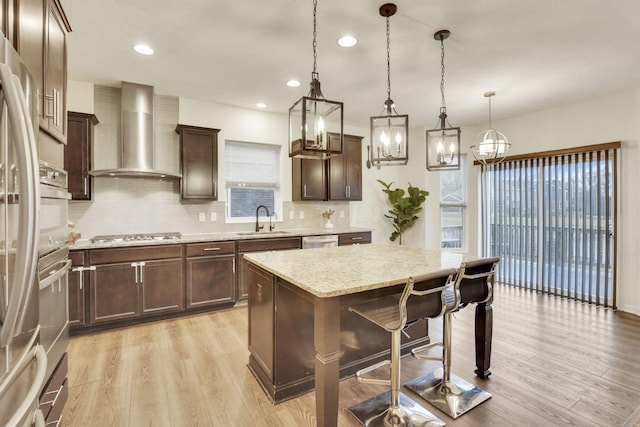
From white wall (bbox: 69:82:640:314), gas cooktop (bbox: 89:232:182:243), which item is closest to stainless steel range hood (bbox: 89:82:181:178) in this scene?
white wall (bbox: 69:82:640:314)

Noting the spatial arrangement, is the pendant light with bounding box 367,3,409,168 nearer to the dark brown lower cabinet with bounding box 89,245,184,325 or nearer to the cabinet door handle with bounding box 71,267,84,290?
the dark brown lower cabinet with bounding box 89,245,184,325

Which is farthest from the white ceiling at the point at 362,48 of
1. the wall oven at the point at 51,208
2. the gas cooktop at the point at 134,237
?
the gas cooktop at the point at 134,237

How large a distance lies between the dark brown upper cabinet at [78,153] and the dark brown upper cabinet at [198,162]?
972 mm

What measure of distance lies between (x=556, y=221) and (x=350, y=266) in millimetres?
4240

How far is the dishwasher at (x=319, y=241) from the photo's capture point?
4.43 metres

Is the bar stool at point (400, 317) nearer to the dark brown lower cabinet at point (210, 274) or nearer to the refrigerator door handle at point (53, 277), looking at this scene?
the refrigerator door handle at point (53, 277)

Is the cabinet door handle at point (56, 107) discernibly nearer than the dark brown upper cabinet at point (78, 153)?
Yes

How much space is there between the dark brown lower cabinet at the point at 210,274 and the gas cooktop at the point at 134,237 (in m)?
0.35

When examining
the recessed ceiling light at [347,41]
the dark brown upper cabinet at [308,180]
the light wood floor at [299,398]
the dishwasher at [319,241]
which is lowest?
the light wood floor at [299,398]

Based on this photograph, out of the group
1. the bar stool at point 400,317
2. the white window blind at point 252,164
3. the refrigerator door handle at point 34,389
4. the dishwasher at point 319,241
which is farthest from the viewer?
the white window blind at point 252,164

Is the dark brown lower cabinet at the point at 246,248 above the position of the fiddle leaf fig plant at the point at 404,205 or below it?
below

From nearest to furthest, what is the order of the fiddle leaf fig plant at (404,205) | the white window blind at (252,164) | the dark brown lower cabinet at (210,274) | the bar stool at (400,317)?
the bar stool at (400,317)
the dark brown lower cabinet at (210,274)
the white window blind at (252,164)
the fiddle leaf fig plant at (404,205)

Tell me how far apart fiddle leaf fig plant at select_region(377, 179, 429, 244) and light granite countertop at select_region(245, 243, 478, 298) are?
2973 millimetres

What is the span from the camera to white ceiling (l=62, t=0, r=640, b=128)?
2.39 meters
